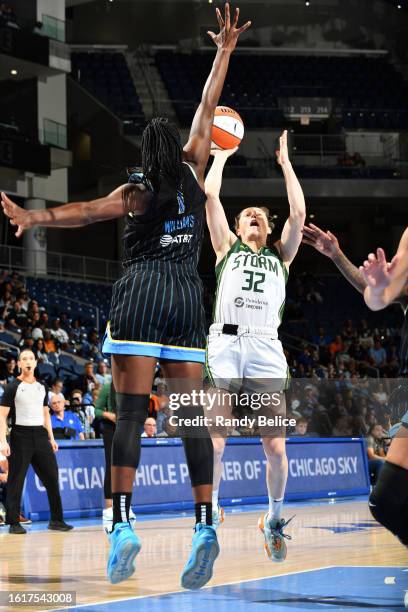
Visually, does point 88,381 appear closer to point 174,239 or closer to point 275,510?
point 275,510

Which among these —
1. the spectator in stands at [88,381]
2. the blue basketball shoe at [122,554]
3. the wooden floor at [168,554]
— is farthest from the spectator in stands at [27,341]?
the blue basketball shoe at [122,554]

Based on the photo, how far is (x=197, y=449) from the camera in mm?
5035

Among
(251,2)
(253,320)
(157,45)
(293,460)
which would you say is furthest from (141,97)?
(253,320)

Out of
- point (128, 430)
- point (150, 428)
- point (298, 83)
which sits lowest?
point (150, 428)

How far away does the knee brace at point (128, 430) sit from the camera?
4.94 m

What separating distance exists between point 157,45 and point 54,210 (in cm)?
Result: 3605

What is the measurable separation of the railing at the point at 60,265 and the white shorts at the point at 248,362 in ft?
68.8

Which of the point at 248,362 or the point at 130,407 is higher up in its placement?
the point at 248,362

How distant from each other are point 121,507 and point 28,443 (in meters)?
7.03

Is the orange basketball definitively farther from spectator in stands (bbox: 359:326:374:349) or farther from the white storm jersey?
spectator in stands (bbox: 359:326:374:349)

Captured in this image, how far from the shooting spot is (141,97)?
118 feet

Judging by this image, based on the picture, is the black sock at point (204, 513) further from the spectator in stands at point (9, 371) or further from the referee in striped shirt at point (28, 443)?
the spectator in stands at point (9, 371)

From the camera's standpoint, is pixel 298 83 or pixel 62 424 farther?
pixel 298 83

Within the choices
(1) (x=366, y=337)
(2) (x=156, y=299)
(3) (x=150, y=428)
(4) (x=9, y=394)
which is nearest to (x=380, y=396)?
(1) (x=366, y=337)
